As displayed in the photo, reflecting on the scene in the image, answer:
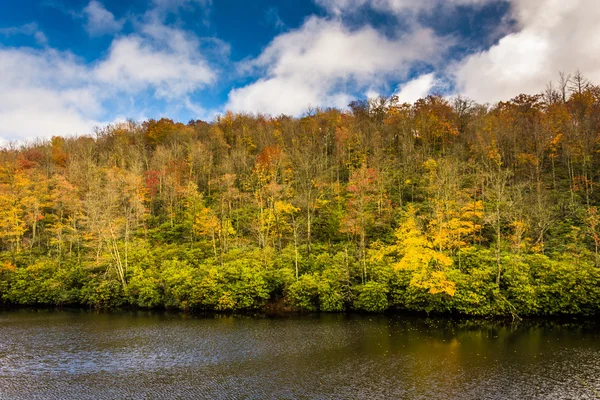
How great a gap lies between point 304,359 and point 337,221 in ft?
88.2

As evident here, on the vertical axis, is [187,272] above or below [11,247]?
below

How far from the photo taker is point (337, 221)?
155 feet

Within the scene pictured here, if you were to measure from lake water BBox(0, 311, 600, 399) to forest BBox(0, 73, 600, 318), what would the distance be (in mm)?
3523

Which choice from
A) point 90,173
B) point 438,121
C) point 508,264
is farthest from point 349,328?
→ point 438,121

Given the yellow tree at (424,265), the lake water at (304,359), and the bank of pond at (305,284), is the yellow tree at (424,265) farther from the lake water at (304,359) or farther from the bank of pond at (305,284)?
the lake water at (304,359)

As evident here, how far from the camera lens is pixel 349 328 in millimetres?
28562

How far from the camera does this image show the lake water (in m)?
17.3

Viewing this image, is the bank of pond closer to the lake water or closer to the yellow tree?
the yellow tree

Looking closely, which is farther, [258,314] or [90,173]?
[90,173]

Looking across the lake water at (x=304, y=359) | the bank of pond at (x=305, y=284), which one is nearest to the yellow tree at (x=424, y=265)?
the bank of pond at (x=305, y=284)

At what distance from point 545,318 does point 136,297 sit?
40007 mm

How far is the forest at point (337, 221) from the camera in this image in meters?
32.1

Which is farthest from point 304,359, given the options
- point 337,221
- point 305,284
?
point 337,221

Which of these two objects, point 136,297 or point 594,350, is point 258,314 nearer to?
point 136,297
